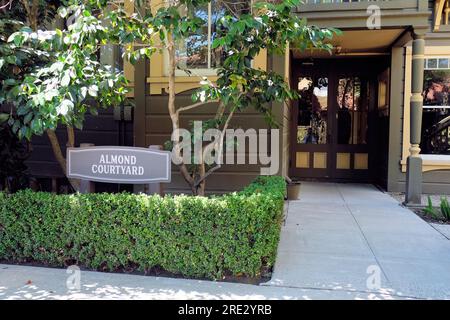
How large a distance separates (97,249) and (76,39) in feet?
7.55

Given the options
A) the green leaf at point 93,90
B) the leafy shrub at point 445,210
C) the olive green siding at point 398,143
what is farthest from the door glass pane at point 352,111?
the green leaf at point 93,90

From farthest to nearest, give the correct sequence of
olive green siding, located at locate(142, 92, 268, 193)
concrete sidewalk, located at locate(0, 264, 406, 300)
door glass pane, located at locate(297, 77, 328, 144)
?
A: door glass pane, located at locate(297, 77, 328, 144) → olive green siding, located at locate(142, 92, 268, 193) → concrete sidewalk, located at locate(0, 264, 406, 300)

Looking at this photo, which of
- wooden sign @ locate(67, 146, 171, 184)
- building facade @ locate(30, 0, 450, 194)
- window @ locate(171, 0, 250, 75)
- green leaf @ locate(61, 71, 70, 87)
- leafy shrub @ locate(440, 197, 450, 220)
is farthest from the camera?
building facade @ locate(30, 0, 450, 194)

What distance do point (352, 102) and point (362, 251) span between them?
6.69 meters

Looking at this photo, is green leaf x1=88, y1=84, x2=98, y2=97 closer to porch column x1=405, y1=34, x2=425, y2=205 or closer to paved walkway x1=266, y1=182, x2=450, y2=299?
paved walkway x1=266, y1=182, x2=450, y2=299

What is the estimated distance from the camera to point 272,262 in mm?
4629

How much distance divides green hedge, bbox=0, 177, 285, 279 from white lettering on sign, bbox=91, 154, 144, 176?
29 centimetres

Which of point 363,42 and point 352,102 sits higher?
point 363,42

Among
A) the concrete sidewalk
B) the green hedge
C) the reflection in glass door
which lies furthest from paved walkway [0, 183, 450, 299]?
the reflection in glass door

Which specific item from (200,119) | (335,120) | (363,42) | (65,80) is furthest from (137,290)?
(335,120)

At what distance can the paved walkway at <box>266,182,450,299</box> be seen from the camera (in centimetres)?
433

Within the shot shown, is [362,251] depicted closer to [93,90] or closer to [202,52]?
[93,90]

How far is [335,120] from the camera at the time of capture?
443 inches
